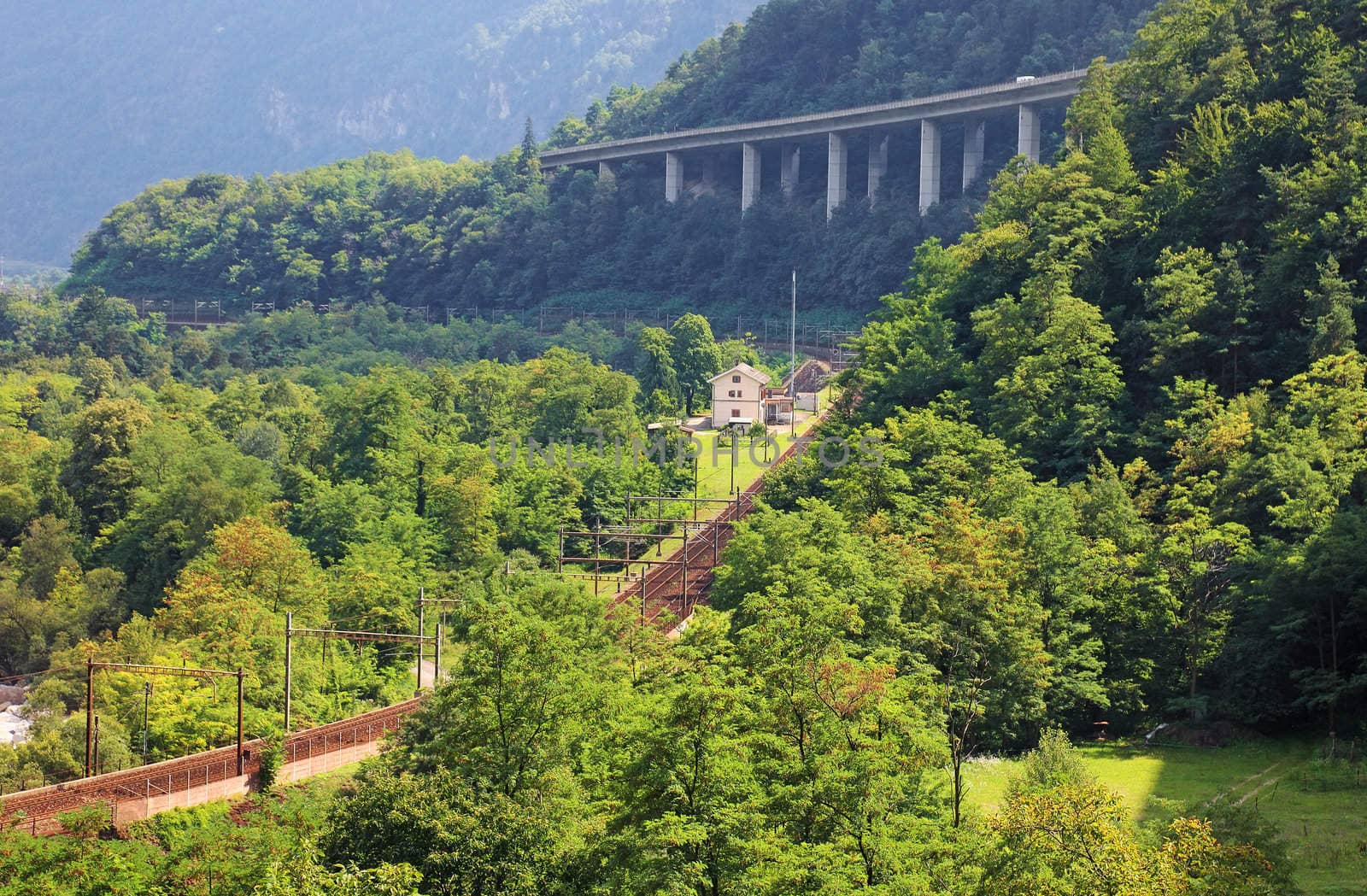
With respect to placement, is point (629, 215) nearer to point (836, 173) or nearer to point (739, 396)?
point (836, 173)

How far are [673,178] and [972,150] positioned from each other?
28.1 m

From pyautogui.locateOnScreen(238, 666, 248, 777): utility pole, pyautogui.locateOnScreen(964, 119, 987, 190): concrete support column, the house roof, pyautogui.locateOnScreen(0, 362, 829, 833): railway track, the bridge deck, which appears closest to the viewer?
pyautogui.locateOnScreen(0, 362, 829, 833): railway track

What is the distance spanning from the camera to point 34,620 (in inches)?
2830

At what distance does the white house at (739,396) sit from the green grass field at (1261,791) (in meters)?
43.0

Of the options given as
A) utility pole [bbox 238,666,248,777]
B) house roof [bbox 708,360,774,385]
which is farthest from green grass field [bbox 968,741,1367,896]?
house roof [bbox 708,360,774,385]

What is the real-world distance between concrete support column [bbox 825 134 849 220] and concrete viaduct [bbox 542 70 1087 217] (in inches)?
2.3

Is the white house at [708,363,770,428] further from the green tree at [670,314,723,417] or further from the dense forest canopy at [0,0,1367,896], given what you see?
the green tree at [670,314,723,417]

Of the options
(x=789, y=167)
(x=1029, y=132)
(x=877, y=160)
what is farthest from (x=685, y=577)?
(x=789, y=167)

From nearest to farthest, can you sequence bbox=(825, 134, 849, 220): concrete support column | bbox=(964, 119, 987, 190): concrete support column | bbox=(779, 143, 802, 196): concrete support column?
bbox=(964, 119, 987, 190): concrete support column
bbox=(825, 134, 849, 220): concrete support column
bbox=(779, 143, 802, 196): concrete support column

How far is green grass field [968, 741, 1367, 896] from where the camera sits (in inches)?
1414

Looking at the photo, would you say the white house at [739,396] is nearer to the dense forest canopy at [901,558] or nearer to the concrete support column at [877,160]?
the dense forest canopy at [901,558]

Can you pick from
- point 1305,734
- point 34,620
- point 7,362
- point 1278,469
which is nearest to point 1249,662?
point 1305,734

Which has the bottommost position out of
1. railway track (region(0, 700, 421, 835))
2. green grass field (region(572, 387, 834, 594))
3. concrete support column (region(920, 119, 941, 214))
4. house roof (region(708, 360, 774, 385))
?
railway track (region(0, 700, 421, 835))

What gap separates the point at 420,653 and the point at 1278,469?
2545 centimetres
